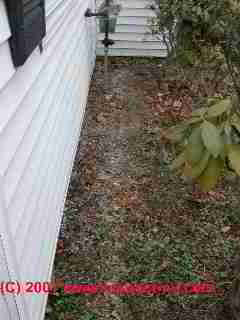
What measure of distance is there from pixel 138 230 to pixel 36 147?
1343 mm

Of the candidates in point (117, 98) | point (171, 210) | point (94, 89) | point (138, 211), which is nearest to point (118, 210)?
point (138, 211)

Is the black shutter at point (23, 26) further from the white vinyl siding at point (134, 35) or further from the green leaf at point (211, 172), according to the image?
the white vinyl siding at point (134, 35)

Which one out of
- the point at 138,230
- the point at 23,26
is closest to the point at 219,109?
the point at 23,26

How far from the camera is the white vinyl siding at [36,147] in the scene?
1.24 meters

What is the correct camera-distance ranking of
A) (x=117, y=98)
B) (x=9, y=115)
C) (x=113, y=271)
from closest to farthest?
1. (x=9, y=115)
2. (x=113, y=271)
3. (x=117, y=98)

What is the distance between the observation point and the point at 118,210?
9.58 feet

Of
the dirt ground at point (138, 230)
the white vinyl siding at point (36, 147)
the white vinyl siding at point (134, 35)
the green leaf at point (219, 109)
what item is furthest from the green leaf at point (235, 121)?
the white vinyl siding at point (134, 35)

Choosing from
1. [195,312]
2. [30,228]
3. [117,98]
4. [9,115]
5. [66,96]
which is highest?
[9,115]

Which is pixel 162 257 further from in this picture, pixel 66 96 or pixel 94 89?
pixel 94 89

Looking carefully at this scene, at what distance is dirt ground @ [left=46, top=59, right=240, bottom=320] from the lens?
7.16 ft

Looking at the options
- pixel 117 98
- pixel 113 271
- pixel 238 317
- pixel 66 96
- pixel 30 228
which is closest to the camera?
pixel 30 228

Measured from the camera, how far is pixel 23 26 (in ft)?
4.10

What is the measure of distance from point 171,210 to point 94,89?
281 cm

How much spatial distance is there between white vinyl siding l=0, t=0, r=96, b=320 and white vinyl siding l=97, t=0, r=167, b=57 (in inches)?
125
